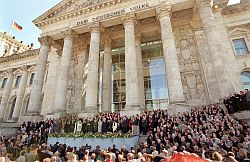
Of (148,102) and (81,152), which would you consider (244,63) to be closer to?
(148,102)

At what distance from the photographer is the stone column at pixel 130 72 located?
51.6 feet

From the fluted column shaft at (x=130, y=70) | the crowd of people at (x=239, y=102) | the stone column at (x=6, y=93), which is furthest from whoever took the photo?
the stone column at (x=6, y=93)

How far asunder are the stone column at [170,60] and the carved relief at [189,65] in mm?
3587

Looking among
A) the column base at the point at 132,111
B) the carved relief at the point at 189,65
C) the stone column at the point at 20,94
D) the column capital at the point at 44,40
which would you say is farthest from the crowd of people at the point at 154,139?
the stone column at the point at 20,94

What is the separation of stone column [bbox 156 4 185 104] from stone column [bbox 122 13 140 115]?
2898mm

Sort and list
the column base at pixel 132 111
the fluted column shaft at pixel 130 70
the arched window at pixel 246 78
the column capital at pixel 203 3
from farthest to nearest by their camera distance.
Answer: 1. the arched window at pixel 246 78
2. the column capital at pixel 203 3
3. the fluted column shaft at pixel 130 70
4. the column base at pixel 132 111

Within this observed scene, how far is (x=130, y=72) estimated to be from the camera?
16.8m

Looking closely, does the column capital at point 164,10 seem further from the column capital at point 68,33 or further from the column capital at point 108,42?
the column capital at point 68,33

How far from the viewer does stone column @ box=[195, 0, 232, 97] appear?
14.6 m

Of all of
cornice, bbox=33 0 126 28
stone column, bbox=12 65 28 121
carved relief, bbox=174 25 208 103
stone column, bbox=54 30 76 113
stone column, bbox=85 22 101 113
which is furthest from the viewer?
stone column, bbox=12 65 28 121

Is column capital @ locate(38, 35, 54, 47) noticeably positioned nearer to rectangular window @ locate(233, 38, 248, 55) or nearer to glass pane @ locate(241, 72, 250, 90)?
rectangular window @ locate(233, 38, 248, 55)

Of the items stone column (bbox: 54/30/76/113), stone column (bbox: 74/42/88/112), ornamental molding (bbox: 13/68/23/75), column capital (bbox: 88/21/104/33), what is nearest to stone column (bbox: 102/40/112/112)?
column capital (bbox: 88/21/104/33)

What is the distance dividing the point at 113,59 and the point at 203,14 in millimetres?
12114

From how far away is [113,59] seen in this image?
24.3m
